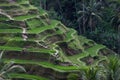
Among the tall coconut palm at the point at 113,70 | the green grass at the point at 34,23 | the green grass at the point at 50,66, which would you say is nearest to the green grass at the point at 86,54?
the green grass at the point at 50,66

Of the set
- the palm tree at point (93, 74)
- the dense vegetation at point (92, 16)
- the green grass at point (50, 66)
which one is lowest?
the dense vegetation at point (92, 16)

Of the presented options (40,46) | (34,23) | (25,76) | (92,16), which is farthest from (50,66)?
(92,16)

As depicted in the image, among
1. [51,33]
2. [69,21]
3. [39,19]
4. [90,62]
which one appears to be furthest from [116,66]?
[69,21]

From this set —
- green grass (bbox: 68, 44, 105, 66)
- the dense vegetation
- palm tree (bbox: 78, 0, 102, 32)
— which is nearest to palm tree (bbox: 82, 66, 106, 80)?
green grass (bbox: 68, 44, 105, 66)

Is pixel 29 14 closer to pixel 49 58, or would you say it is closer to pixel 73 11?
pixel 49 58

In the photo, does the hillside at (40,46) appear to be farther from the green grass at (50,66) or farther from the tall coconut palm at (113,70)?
the tall coconut palm at (113,70)

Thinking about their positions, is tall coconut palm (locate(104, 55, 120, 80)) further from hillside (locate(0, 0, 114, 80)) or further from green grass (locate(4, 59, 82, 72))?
green grass (locate(4, 59, 82, 72))
